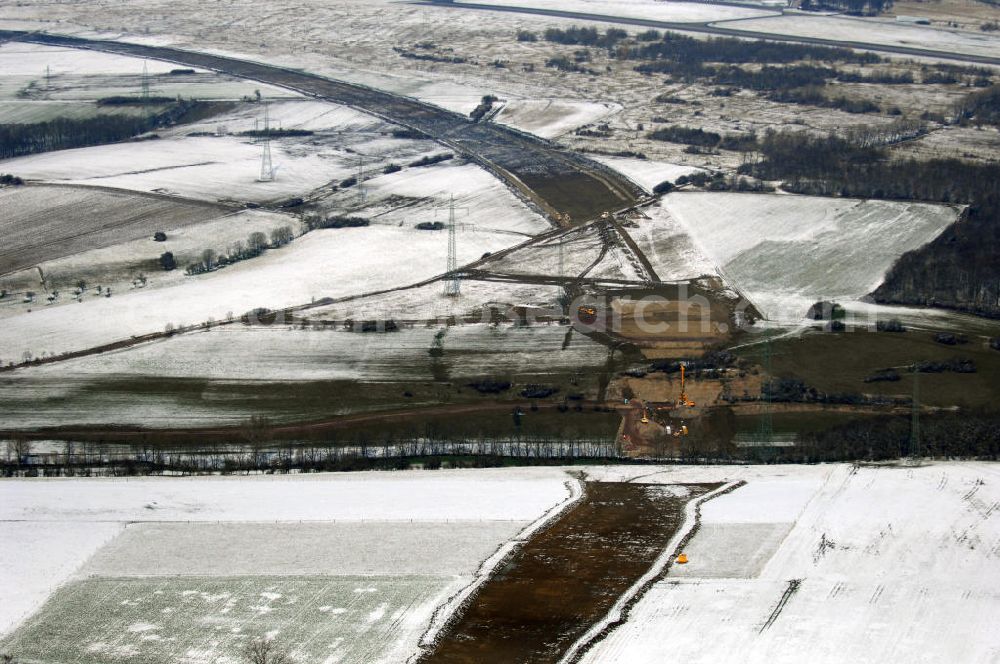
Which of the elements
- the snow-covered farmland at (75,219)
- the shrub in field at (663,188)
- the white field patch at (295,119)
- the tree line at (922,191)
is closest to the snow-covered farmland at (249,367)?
the snow-covered farmland at (75,219)

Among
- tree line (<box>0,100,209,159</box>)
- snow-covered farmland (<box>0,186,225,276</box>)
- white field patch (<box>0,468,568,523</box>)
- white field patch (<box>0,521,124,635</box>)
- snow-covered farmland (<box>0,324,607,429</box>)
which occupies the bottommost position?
white field patch (<box>0,521,124,635</box>)

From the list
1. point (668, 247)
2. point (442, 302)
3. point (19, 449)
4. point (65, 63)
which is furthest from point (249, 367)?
point (65, 63)

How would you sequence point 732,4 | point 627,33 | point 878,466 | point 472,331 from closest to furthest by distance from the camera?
point 878,466 < point 472,331 < point 627,33 < point 732,4

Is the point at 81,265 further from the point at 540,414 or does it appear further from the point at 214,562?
the point at 214,562

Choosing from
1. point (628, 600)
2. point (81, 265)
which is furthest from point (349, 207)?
point (628, 600)

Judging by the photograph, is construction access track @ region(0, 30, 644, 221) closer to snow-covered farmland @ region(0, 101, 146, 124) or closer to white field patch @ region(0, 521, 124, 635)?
snow-covered farmland @ region(0, 101, 146, 124)

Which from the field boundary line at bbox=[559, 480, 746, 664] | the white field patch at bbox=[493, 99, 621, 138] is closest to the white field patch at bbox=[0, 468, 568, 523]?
the field boundary line at bbox=[559, 480, 746, 664]
